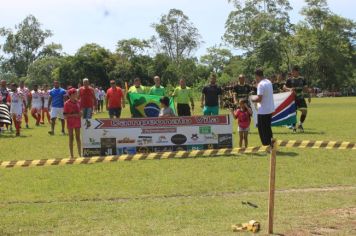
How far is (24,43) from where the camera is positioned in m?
126

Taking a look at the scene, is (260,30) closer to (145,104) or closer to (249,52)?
(249,52)

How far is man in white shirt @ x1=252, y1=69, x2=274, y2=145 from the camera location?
41.0 ft

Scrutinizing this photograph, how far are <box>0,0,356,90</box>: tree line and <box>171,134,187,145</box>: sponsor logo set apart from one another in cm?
6466

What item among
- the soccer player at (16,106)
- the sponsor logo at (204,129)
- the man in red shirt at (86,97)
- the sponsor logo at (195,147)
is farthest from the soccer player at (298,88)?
the soccer player at (16,106)

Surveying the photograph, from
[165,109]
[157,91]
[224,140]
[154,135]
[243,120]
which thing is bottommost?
[224,140]

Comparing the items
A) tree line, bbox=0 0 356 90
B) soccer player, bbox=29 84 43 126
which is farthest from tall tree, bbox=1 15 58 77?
soccer player, bbox=29 84 43 126

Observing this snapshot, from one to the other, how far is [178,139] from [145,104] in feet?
11.1

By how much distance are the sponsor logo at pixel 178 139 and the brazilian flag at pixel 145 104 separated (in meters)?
3.02

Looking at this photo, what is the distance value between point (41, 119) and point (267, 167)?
18.9 meters

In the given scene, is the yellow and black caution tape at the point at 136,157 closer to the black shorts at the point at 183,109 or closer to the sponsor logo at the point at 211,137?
the sponsor logo at the point at 211,137

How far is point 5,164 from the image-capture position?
A: 9594mm

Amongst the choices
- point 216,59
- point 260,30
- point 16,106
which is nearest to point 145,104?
point 16,106

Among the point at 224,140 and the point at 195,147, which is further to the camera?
the point at 224,140

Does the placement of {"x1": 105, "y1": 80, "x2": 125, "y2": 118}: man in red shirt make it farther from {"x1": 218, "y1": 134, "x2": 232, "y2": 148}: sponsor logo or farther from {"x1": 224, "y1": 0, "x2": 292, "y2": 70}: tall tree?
{"x1": 224, "y1": 0, "x2": 292, "y2": 70}: tall tree
